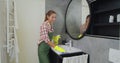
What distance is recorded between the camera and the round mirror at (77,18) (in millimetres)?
2158

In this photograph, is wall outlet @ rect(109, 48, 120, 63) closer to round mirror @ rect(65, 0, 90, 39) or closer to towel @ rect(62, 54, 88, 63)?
towel @ rect(62, 54, 88, 63)

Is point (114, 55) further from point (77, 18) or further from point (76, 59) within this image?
point (77, 18)

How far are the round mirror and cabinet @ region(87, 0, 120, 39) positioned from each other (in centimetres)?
10

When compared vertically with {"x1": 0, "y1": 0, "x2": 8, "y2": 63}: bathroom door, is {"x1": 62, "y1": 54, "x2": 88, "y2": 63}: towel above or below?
below

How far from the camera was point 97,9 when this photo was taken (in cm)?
207

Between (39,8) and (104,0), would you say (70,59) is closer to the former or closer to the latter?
(104,0)

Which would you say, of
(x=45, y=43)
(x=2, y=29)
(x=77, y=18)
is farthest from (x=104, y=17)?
(x=2, y=29)

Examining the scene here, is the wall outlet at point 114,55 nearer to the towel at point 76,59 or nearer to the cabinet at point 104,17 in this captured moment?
the cabinet at point 104,17

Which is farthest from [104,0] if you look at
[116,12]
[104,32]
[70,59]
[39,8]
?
[39,8]

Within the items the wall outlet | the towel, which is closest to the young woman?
the towel

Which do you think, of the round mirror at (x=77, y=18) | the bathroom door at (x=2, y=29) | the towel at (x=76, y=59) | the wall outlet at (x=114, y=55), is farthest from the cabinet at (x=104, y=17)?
the bathroom door at (x=2, y=29)

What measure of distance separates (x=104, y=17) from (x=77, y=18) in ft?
2.04

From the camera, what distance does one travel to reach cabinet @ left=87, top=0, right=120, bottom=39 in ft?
5.67

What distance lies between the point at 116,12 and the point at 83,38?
2.16ft
